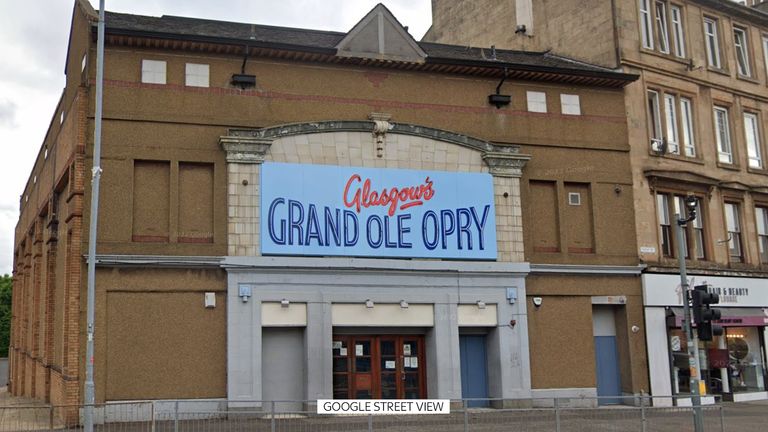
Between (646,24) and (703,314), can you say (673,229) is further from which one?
(703,314)

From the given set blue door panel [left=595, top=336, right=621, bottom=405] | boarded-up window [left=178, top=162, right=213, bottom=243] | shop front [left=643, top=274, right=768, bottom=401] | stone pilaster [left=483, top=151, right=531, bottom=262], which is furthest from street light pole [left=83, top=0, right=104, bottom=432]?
shop front [left=643, top=274, right=768, bottom=401]

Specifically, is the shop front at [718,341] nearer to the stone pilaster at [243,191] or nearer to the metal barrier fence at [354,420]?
the metal barrier fence at [354,420]

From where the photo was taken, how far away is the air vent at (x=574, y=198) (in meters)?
25.8

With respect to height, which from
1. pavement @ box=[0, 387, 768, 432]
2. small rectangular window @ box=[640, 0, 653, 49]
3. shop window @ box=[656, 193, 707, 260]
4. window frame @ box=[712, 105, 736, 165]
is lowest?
pavement @ box=[0, 387, 768, 432]

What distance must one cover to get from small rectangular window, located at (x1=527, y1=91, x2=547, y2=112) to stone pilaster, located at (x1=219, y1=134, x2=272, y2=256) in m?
8.97

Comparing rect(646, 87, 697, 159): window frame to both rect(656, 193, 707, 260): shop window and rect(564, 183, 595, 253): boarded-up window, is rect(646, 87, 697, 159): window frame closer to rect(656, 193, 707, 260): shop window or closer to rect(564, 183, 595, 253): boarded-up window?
rect(656, 193, 707, 260): shop window

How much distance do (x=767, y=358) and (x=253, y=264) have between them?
1942 cm

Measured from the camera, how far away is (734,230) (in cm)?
2964

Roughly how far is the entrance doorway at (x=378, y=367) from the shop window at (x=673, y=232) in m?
9.65

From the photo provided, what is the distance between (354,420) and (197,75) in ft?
37.4

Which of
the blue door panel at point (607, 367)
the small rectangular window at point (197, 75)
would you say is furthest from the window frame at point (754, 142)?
the small rectangular window at point (197, 75)

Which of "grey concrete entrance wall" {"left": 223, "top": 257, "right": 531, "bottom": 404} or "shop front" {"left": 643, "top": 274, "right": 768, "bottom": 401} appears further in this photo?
"shop front" {"left": 643, "top": 274, "right": 768, "bottom": 401}

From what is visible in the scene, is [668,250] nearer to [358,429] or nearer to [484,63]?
[484,63]

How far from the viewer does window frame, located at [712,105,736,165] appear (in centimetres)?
2983
